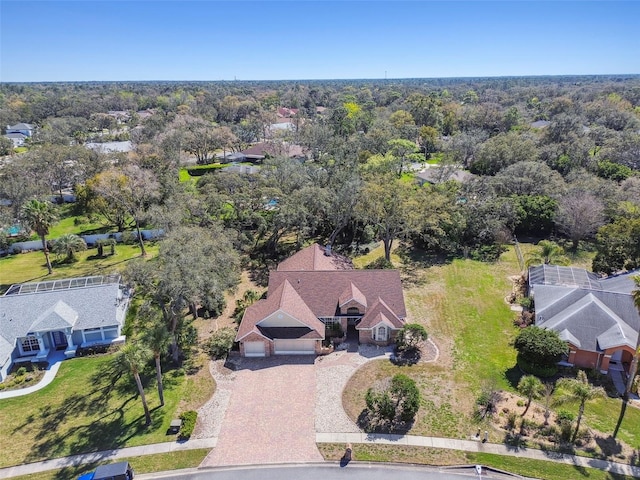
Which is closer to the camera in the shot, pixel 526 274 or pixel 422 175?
pixel 526 274

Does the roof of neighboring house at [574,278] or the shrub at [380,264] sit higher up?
the roof of neighboring house at [574,278]

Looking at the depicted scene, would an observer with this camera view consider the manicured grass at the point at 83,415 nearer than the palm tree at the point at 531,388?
Yes

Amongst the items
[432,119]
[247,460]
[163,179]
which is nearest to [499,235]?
[247,460]

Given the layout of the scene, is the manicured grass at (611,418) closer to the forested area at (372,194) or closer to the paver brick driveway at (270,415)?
the paver brick driveway at (270,415)

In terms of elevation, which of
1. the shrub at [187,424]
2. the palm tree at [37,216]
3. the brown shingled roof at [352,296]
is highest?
the palm tree at [37,216]

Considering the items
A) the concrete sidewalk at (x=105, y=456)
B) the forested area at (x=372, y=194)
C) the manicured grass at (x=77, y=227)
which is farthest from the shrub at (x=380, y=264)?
the manicured grass at (x=77, y=227)

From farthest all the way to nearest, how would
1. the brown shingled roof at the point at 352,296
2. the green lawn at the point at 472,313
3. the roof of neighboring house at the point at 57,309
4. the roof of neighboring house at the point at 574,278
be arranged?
the roof of neighboring house at the point at 574,278
the brown shingled roof at the point at 352,296
the roof of neighboring house at the point at 57,309
the green lawn at the point at 472,313

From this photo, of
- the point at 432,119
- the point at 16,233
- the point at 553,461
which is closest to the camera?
the point at 553,461

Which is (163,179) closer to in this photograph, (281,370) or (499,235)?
(281,370)
